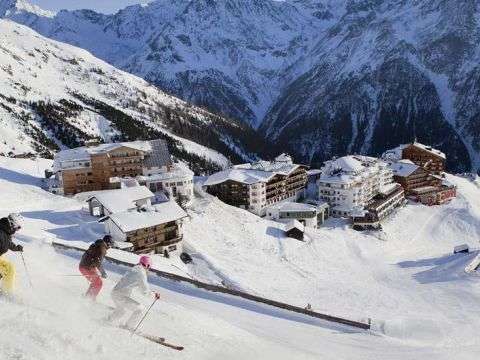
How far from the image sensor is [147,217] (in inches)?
2138

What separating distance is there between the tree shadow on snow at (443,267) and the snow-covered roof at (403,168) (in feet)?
167

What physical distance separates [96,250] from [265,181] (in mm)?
73314

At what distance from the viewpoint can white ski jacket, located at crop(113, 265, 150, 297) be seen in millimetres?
14531

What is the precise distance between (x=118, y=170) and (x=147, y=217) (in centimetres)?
3231

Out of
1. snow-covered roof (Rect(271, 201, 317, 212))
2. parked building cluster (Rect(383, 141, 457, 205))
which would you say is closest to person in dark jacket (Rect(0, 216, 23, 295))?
snow-covered roof (Rect(271, 201, 317, 212))

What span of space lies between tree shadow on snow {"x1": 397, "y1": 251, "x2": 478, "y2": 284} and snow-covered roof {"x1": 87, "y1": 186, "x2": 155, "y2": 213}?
3322 centimetres

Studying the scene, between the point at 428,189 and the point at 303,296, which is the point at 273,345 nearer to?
the point at 303,296

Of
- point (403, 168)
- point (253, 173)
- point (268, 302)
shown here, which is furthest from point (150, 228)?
point (403, 168)

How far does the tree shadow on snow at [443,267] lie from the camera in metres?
56.5

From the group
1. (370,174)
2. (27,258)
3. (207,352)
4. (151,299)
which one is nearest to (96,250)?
(151,299)

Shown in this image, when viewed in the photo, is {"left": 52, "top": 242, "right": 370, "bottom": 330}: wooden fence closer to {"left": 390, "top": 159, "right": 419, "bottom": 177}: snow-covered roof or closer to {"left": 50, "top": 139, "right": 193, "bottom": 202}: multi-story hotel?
{"left": 50, "top": 139, "right": 193, "bottom": 202}: multi-story hotel

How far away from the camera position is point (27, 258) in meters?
21.3

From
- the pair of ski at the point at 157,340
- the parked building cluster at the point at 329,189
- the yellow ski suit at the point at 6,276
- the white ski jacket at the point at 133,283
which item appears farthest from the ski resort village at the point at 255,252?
the white ski jacket at the point at 133,283

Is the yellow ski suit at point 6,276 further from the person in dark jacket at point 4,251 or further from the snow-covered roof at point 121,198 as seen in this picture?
the snow-covered roof at point 121,198
